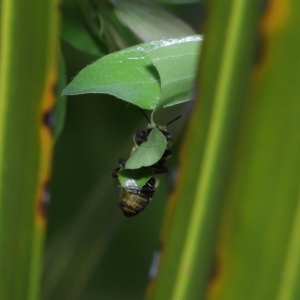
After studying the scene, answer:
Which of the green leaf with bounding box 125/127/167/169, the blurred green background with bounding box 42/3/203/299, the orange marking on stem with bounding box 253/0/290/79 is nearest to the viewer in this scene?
the orange marking on stem with bounding box 253/0/290/79

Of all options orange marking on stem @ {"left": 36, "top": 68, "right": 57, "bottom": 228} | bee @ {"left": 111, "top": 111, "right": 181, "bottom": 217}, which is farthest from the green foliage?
bee @ {"left": 111, "top": 111, "right": 181, "bottom": 217}

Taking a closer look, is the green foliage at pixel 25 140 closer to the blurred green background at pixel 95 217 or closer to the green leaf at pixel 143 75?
the green leaf at pixel 143 75

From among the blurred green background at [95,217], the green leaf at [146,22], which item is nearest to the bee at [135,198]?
the green leaf at [146,22]

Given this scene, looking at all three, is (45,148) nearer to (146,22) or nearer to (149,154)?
(149,154)

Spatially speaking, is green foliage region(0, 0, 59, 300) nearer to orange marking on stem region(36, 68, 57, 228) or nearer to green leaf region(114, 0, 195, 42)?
orange marking on stem region(36, 68, 57, 228)

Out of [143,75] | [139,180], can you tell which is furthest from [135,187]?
[143,75]

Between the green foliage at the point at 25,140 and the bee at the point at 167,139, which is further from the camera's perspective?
the bee at the point at 167,139

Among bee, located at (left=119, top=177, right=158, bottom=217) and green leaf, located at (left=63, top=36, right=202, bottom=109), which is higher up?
green leaf, located at (left=63, top=36, right=202, bottom=109)

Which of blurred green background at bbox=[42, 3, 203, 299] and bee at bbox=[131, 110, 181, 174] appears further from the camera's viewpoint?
blurred green background at bbox=[42, 3, 203, 299]
